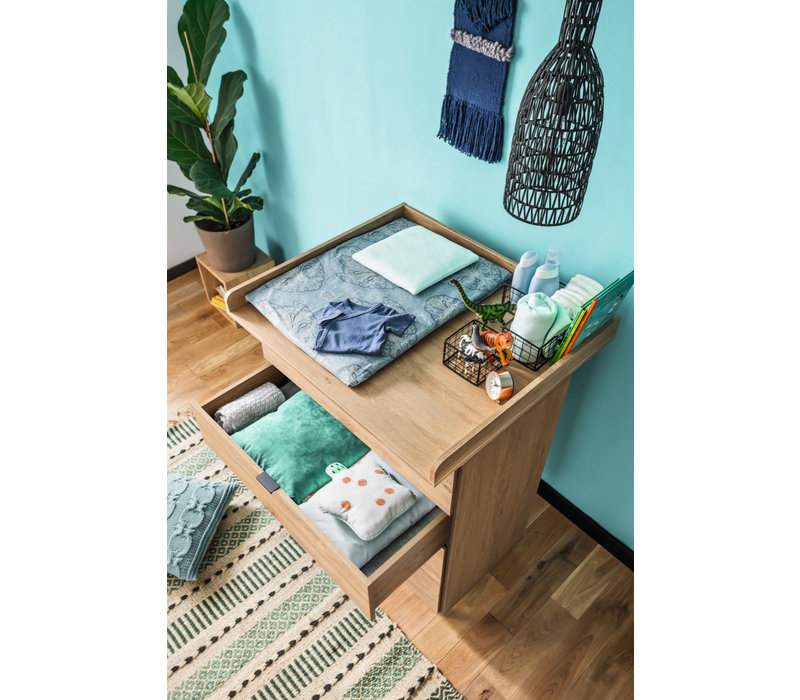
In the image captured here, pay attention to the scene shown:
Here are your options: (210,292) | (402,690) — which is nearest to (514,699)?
(402,690)

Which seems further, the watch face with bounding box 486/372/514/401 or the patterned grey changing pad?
the patterned grey changing pad

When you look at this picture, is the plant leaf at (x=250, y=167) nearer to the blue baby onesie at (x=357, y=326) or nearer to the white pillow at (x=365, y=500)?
the blue baby onesie at (x=357, y=326)

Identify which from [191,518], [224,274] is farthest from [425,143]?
[191,518]

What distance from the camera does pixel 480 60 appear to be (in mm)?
1286

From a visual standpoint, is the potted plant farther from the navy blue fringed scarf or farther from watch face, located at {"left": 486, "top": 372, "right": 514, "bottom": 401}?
watch face, located at {"left": 486, "top": 372, "right": 514, "bottom": 401}

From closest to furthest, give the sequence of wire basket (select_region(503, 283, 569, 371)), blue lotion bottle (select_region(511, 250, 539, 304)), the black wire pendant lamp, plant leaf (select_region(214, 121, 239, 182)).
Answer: the black wire pendant lamp
wire basket (select_region(503, 283, 569, 371))
blue lotion bottle (select_region(511, 250, 539, 304))
plant leaf (select_region(214, 121, 239, 182))

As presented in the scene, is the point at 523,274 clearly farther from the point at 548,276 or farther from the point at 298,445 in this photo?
the point at 298,445

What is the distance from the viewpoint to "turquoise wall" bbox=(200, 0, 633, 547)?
1198mm

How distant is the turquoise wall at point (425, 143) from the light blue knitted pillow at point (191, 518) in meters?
1.01

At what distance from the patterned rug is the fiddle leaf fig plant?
46.8 inches

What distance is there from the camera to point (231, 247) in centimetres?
228

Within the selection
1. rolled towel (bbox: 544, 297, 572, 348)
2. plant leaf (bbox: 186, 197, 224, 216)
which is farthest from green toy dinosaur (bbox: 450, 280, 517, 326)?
plant leaf (bbox: 186, 197, 224, 216)

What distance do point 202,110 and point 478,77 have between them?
3.56ft
